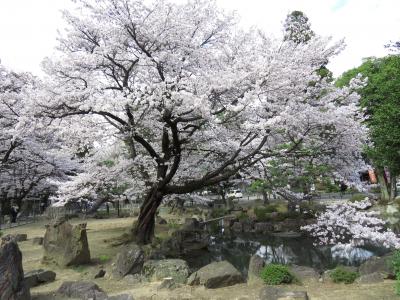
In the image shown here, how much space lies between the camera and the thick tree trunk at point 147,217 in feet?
45.1

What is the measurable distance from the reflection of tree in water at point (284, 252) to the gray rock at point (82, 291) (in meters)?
6.42

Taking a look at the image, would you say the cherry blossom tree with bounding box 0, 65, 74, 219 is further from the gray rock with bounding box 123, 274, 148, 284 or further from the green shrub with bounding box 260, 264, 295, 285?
the green shrub with bounding box 260, 264, 295, 285

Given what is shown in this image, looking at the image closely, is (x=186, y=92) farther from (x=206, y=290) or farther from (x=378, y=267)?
(x=378, y=267)

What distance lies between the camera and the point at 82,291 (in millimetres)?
7941

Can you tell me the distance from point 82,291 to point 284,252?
10.9 meters

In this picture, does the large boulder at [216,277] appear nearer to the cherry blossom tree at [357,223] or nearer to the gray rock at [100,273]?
the gray rock at [100,273]

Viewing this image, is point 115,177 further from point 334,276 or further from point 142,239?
point 334,276

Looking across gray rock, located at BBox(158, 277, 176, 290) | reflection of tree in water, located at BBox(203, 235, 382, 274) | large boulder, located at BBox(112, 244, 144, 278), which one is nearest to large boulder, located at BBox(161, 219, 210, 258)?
reflection of tree in water, located at BBox(203, 235, 382, 274)

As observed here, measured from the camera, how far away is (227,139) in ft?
40.8

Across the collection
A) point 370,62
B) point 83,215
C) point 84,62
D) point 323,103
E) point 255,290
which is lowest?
point 255,290

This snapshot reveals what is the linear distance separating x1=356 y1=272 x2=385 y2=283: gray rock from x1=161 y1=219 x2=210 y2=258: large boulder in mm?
7048

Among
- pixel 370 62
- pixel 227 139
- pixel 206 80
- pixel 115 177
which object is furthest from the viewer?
pixel 370 62

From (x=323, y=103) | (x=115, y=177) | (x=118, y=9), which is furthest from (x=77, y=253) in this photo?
(x=323, y=103)

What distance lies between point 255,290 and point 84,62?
7.61 m
